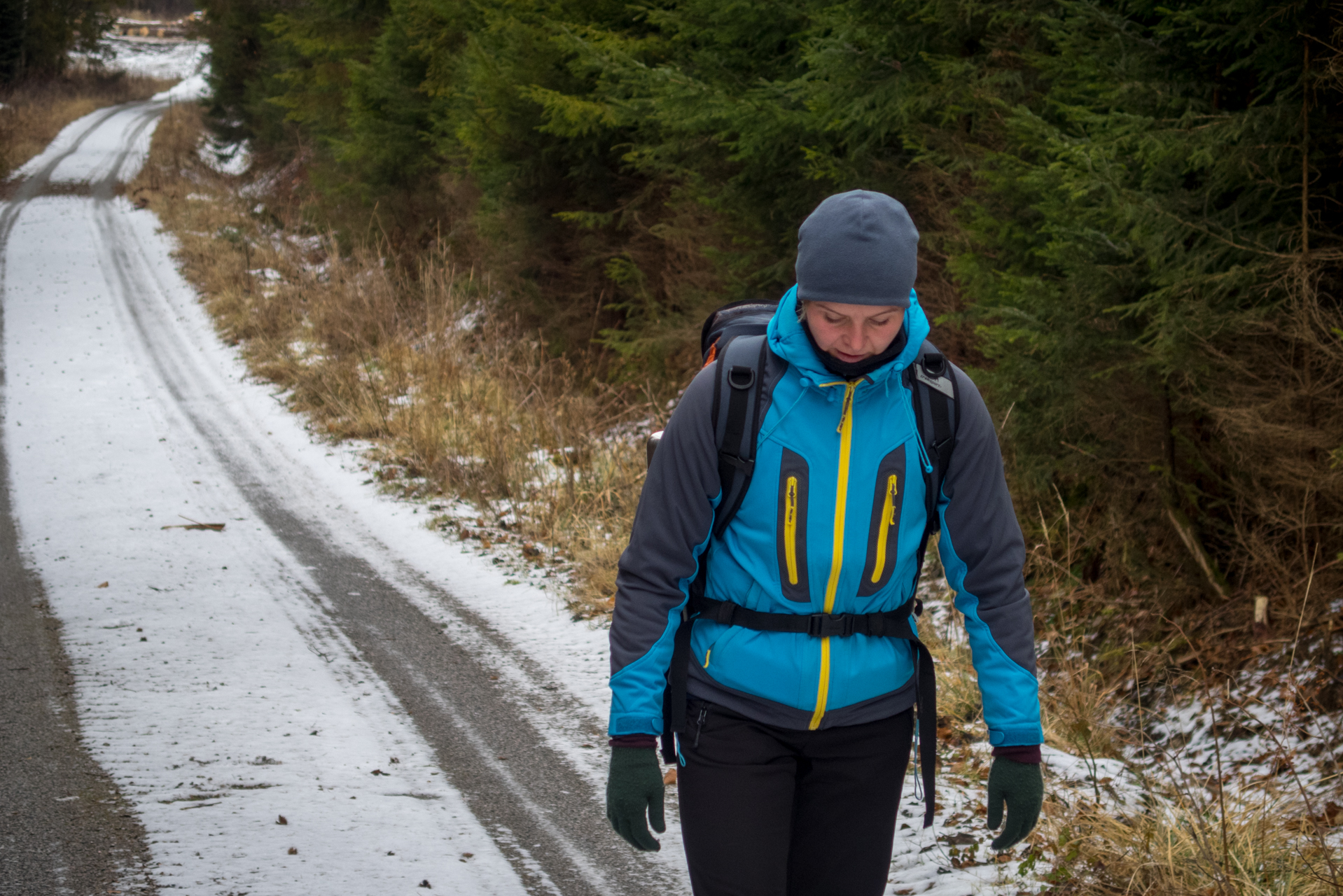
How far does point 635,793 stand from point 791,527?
592mm

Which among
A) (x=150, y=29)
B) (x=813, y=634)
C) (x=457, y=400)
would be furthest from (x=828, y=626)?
(x=150, y=29)

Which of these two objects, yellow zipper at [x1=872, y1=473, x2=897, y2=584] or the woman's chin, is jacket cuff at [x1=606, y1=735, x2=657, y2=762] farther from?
the woman's chin

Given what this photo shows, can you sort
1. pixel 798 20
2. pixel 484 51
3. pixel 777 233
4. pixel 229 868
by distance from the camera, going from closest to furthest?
pixel 229 868
pixel 798 20
pixel 777 233
pixel 484 51

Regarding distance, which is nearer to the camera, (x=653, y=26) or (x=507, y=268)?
(x=653, y=26)

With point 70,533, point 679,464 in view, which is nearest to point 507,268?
point 70,533

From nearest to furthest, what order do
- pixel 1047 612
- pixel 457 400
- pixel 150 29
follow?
pixel 1047 612 → pixel 457 400 → pixel 150 29

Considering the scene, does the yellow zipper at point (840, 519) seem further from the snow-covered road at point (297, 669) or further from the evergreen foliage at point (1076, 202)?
the evergreen foliage at point (1076, 202)

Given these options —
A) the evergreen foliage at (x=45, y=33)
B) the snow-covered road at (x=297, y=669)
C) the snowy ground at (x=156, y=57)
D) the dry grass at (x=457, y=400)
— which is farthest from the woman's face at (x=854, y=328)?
Result: the snowy ground at (x=156, y=57)

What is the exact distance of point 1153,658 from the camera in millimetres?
5414

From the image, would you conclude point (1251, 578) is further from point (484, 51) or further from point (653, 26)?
point (484, 51)

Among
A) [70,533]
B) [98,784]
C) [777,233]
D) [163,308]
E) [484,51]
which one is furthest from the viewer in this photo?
[163,308]

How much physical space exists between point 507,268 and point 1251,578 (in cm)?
997

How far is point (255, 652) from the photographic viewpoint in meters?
5.29

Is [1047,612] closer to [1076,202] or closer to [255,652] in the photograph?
[1076,202]
